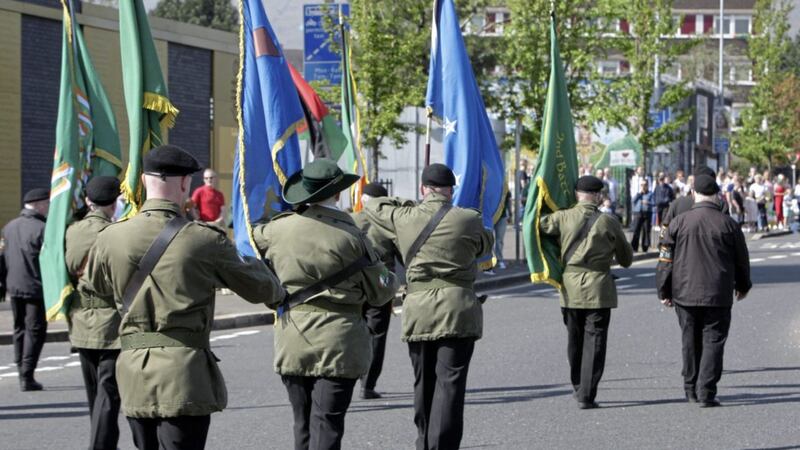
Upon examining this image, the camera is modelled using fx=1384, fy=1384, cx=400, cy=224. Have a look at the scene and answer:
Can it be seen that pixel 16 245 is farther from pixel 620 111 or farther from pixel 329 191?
pixel 620 111

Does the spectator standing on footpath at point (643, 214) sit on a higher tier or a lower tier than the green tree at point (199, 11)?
lower

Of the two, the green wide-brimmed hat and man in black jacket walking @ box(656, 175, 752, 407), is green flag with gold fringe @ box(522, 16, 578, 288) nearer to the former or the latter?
man in black jacket walking @ box(656, 175, 752, 407)

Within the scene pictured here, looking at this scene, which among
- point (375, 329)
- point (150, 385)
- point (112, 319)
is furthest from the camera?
point (375, 329)

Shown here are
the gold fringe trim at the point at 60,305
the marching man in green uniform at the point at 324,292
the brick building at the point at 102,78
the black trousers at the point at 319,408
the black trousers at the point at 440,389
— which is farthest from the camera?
the brick building at the point at 102,78

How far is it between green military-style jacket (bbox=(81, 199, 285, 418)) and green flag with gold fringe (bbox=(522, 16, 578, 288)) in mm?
5791

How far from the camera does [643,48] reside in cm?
3791

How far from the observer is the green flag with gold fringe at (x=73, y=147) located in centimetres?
1057

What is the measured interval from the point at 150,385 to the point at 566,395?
6087 mm

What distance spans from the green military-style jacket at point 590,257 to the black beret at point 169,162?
227 inches

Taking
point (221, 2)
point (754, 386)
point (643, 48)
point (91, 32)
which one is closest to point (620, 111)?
point (643, 48)

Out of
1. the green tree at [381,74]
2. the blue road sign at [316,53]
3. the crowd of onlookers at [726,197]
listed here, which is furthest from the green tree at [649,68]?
the blue road sign at [316,53]

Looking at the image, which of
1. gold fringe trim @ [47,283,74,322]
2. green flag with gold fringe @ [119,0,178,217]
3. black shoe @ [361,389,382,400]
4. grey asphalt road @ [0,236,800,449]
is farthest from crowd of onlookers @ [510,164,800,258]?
gold fringe trim @ [47,283,74,322]

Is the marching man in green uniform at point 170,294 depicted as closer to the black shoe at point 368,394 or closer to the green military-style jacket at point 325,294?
the green military-style jacket at point 325,294

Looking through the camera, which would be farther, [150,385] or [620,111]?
[620,111]
